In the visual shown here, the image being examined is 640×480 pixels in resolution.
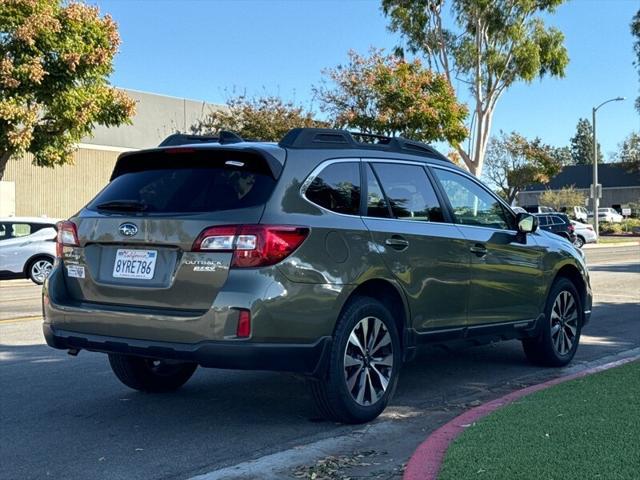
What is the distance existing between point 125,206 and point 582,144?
14491 cm

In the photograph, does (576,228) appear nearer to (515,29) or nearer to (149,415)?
(515,29)

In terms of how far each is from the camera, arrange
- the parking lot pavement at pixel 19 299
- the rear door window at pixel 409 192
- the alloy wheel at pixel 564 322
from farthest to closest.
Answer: the parking lot pavement at pixel 19 299 < the alloy wheel at pixel 564 322 < the rear door window at pixel 409 192

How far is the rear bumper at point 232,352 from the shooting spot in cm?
488

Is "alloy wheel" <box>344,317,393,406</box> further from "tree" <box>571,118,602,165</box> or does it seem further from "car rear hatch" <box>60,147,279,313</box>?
"tree" <box>571,118,602,165</box>

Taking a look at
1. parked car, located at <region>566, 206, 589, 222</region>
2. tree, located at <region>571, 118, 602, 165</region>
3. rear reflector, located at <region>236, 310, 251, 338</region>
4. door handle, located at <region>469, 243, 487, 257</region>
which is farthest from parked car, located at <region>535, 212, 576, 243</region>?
tree, located at <region>571, 118, 602, 165</region>

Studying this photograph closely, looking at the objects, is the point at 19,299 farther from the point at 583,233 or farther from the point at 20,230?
the point at 583,233

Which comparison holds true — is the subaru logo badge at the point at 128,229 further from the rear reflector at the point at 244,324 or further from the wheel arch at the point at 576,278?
the wheel arch at the point at 576,278

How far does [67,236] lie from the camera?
5664mm

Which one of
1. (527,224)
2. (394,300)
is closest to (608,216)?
(527,224)

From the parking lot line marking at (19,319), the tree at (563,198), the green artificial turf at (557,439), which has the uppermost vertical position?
the tree at (563,198)

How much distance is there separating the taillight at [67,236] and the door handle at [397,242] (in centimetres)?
222

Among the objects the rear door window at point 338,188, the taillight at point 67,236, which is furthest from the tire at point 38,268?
the rear door window at point 338,188

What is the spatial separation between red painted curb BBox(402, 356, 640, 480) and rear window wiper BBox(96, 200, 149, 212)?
2427 millimetres

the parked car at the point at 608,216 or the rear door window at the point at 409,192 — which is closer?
the rear door window at the point at 409,192
